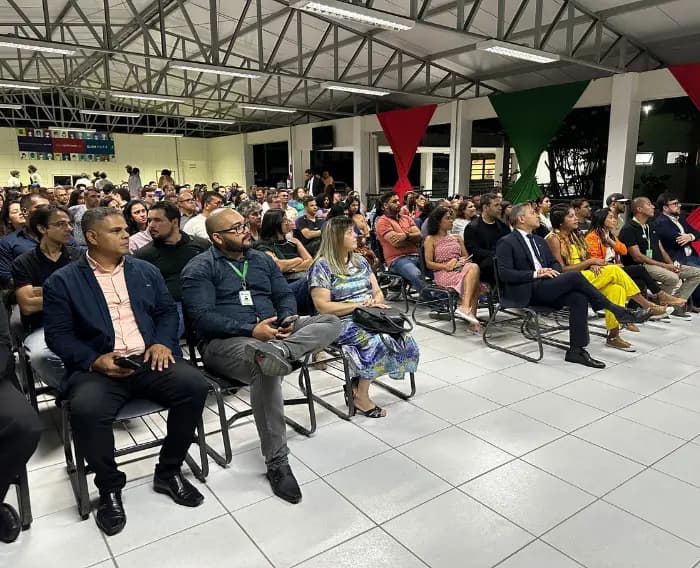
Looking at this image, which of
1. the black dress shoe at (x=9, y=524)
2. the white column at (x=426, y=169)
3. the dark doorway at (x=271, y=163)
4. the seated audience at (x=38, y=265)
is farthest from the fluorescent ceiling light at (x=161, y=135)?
the black dress shoe at (x=9, y=524)

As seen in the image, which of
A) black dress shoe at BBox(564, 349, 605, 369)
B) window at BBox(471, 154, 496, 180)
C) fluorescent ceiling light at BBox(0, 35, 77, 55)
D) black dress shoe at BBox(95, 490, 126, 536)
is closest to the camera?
black dress shoe at BBox(95, 490, 126, 536)

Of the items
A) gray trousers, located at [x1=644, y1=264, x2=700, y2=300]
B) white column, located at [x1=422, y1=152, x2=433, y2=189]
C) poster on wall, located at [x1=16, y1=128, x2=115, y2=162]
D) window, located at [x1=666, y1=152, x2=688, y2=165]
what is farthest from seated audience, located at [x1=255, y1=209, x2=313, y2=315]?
poster on wall, located at [x1=16, y1=128, x2=115, y2=162]

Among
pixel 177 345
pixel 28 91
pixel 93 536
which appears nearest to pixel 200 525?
pixel 93 536

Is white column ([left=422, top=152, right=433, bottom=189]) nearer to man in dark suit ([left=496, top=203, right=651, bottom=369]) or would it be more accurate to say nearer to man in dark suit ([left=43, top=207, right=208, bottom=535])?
man in dark suit ([left=496, top=203, right=651, bottom=369])

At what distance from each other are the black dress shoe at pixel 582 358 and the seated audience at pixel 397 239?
1.55 metres

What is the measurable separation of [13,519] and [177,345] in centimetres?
86

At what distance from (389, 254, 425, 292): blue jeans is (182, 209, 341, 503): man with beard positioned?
214 centimetres

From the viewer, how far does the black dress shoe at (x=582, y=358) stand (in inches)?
141

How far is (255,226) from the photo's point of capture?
3988 mm

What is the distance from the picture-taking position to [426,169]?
1642cm

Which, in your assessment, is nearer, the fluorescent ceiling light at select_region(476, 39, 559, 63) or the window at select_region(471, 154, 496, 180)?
the fluorescent ceiling light at select_region(476, 39, 559, 63)

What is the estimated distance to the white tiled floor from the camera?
1.80 meters

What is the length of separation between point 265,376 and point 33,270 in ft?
4.51

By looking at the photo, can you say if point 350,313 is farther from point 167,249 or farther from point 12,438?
point 12,438
